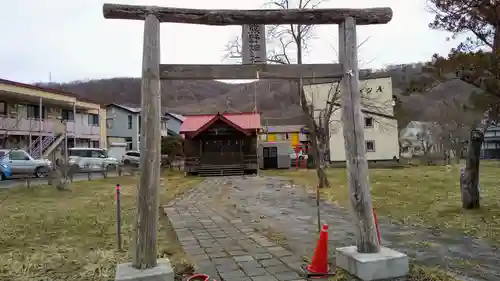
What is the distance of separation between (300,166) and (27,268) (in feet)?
106

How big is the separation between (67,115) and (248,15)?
118 feet

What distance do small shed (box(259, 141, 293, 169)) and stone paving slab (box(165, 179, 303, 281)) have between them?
24528 millimetres

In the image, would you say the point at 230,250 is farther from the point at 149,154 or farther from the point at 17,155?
the point at 17,155

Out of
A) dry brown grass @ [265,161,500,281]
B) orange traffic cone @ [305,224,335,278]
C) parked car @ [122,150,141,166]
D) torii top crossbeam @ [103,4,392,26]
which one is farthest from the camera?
parked car @ [122,150,141,166]

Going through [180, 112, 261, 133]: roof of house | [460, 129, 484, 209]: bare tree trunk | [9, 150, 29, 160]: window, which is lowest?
[460, 129, 484, 209]: bare tree trunk

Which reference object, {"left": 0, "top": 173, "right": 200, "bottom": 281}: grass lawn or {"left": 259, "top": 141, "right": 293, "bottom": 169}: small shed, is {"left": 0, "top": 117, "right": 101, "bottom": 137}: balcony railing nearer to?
{"left": 259, "top": 141, "right": 293, "bottom": 169}: small shed

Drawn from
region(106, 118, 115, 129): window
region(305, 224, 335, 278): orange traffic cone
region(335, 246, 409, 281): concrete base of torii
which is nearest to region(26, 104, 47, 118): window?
region(106, 118, 115, 129): window

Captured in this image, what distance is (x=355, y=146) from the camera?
5.17 meters

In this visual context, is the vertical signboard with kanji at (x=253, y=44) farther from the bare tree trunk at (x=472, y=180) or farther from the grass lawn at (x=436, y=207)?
the bare tree trunk at (x=472, y=180)

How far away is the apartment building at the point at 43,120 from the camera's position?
28.9 metres

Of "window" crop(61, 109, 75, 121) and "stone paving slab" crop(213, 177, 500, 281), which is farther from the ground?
"window" crop(61, 109, 75, 121)

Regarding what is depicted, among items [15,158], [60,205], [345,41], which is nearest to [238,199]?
[60,205]

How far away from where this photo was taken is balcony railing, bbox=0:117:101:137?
2829 cm

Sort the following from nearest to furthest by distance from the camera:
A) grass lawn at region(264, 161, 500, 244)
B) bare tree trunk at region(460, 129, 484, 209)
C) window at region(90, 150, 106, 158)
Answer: grass lawn at region(264, 161, 500, 244)
bare tree trunk at region(460, 129, 484, 209)
window at region(90, 150, 106, 158)
